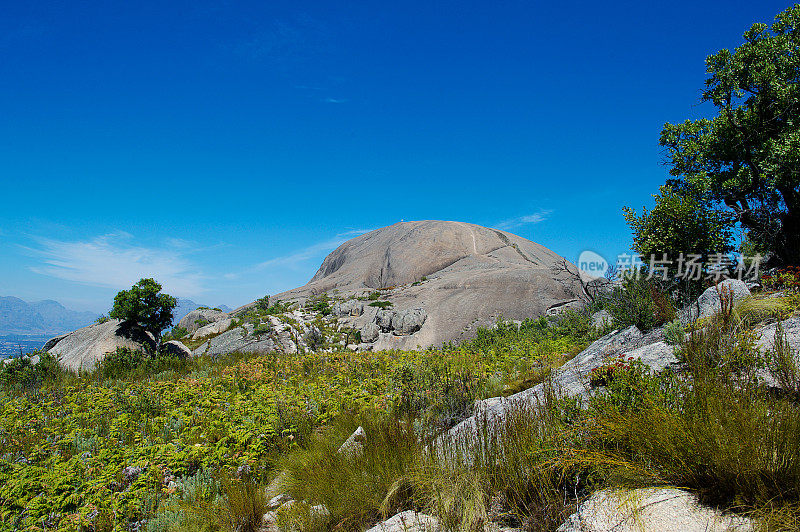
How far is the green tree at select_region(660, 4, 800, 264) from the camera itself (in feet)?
47.1

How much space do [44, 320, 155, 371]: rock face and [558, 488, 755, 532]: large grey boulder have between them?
16.7 m

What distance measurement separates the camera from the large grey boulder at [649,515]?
262 cm

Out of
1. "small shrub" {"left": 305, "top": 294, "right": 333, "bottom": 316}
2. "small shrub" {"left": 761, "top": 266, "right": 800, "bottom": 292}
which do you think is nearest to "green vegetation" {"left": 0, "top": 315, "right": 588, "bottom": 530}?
"small shrub" {"left": 761, "top": 266, "right": 800, "bottom": 292}

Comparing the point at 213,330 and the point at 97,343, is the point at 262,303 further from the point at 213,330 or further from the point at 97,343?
the point at 97,343

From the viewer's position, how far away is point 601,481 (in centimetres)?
336

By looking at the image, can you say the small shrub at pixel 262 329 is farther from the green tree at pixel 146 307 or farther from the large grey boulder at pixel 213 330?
the large grey boulder at pixel 213 330

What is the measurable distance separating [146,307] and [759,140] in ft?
82.5

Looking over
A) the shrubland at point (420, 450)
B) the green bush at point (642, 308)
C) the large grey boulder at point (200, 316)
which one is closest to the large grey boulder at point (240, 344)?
the shrubland at point (420, 450)

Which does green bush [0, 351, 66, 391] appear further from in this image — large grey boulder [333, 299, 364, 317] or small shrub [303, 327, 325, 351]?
large grey boulder [333, 299, 364, 317]

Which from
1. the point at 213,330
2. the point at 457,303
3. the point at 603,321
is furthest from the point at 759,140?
the point at 213,330

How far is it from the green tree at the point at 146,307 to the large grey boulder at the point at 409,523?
53.8 feet

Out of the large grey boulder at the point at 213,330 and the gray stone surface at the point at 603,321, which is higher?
the gray stone surface at the point at 603,321

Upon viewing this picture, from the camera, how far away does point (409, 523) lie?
3.48 m

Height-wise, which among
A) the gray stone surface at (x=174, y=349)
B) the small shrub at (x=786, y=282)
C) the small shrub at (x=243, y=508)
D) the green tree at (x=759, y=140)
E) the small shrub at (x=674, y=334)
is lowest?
the small shrub at (x=243, y=508)
